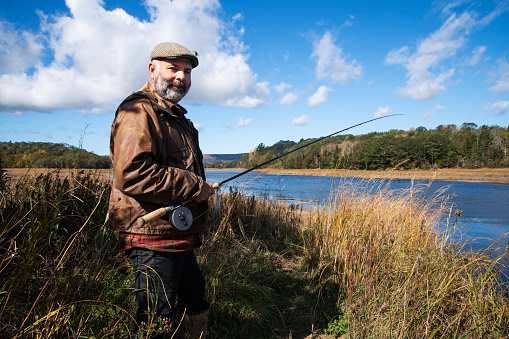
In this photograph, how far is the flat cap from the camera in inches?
66.8

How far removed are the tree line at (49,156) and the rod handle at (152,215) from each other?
3116mm

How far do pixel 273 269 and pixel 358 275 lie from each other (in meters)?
1.29

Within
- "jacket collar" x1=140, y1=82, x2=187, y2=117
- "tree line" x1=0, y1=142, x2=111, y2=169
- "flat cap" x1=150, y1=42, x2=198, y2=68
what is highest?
"flat cap" x1=150, y1=42, x2=198, y2=68

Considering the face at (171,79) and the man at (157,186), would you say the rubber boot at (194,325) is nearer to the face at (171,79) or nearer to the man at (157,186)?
the man at (157,186)

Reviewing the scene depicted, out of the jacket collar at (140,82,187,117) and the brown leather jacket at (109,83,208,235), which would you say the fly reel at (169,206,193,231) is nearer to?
the brown leather jacket at (109,83,208,235)

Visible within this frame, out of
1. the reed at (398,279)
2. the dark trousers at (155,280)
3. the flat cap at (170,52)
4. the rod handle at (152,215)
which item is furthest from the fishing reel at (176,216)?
the reed at (398,279)

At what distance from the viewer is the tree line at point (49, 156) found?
158 inches

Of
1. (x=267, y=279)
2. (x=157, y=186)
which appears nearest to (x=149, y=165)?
(x=157, y=186)

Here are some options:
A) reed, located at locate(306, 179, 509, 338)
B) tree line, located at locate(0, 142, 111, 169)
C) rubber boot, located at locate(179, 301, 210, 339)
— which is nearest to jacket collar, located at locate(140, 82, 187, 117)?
rubber boot, located at locate(179, 301, 210, 339)

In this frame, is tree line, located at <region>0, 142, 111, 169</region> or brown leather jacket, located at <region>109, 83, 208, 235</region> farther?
tree line, located at <region>0, 142, 111, 169</region>

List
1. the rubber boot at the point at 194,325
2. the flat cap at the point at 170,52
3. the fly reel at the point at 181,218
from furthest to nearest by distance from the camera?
→ the rubber boot at the point at 194,325 < the flat cap at the point at 170,52 < the fly reel at the point at 181,218

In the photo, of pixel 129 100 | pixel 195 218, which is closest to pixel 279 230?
pixel 195 218

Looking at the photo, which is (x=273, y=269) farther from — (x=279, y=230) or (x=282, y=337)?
(x=279, y=230)

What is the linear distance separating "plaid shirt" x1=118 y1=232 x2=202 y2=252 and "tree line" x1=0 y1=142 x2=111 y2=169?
3.01m
